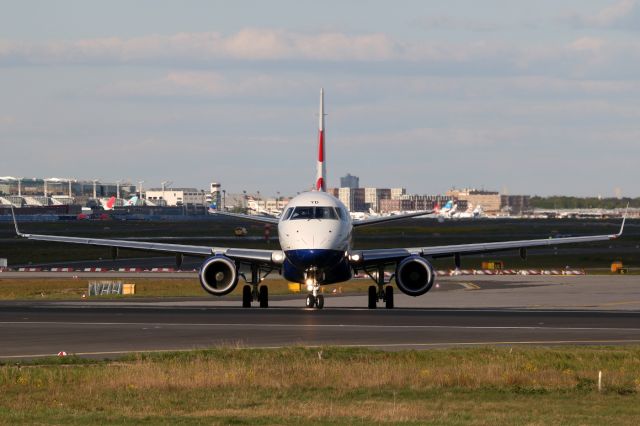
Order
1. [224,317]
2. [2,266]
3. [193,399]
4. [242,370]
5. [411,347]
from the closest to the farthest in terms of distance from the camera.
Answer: [193,399], [242,370], [411,347], [224,317], [2,266]

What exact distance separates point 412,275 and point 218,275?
25.6 feet

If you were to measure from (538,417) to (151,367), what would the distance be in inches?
373

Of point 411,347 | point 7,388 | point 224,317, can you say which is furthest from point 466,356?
point 224,317

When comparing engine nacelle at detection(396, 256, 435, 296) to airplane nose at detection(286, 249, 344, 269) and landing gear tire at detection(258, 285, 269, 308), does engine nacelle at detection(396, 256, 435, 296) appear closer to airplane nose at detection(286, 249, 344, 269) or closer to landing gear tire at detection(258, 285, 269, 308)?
airplane nose at detection(286, 249, 344, 269)

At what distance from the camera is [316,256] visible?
1929 inches

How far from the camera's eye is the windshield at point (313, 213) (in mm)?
50062

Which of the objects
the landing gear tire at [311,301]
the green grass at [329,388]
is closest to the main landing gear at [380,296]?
the landing gear tire at [311,301]

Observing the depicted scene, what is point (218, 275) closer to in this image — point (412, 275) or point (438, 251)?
point (412, 275)

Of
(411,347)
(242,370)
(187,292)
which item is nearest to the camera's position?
(242,370)

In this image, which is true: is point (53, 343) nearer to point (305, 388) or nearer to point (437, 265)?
point (305, 388)

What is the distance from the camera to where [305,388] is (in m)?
25.8

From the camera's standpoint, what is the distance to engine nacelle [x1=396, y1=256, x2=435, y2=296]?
5262cm

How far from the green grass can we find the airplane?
56.2ft

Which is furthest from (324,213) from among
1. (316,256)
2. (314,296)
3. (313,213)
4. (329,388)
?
(329,388)
